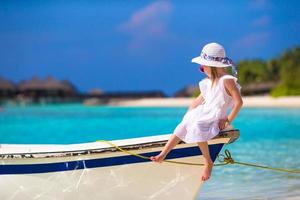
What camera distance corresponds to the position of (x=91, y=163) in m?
4.46

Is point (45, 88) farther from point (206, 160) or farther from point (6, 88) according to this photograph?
point (206, 160)

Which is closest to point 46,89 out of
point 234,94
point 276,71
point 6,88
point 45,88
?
point 45,88

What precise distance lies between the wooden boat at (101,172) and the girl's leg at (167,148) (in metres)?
0.04

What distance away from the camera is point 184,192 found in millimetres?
4512

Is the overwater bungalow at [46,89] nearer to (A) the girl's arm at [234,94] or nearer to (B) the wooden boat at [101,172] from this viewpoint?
(B) the wooden boat at [101,172]

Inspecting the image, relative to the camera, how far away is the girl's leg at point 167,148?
13.8 ft

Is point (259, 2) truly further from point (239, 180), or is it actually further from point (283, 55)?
point (239, 180)

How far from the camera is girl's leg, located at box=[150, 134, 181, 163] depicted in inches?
166

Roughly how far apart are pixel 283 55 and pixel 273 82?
2341 millimetres

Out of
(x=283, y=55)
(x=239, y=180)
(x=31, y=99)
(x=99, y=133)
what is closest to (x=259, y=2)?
(x=283, y=55)

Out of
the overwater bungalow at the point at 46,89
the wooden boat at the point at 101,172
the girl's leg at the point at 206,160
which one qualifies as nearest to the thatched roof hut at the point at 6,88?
the overwater bungalow at the point at 46,89

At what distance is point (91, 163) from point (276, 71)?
48068mm

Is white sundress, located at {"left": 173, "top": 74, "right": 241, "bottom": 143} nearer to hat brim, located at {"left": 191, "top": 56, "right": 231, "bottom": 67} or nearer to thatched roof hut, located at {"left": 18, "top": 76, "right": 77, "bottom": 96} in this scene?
hat brim, located at {"left": 191, "top": 56, "right": 231, "bottom": 67}

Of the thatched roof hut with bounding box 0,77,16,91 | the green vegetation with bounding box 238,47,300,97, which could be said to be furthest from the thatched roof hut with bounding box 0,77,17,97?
the green vegetation with bounding box 238,47,300,97
